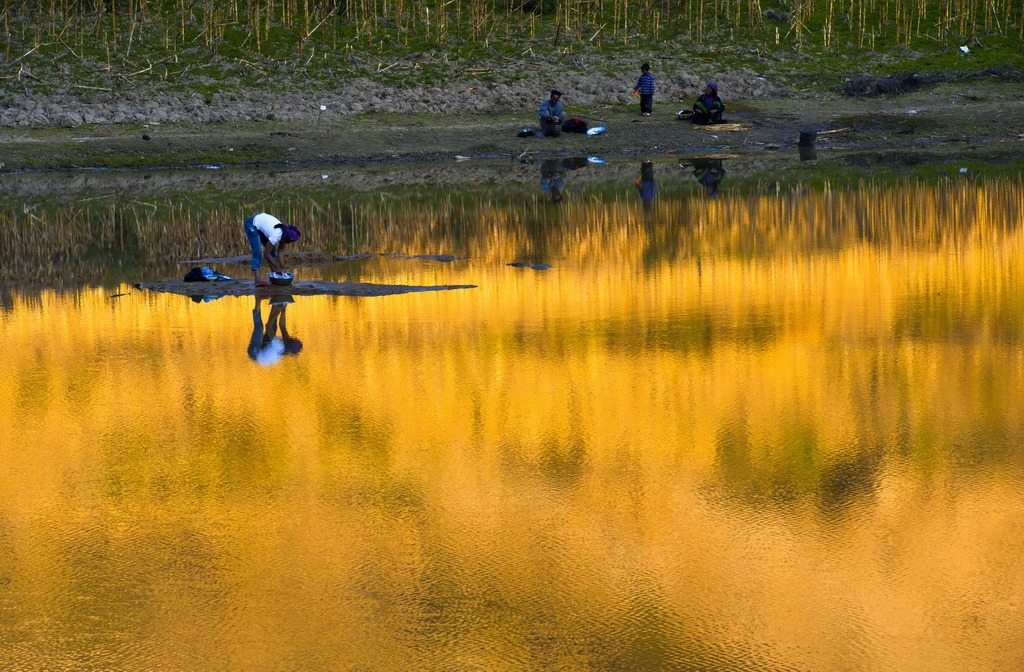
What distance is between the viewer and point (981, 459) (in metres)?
9.45

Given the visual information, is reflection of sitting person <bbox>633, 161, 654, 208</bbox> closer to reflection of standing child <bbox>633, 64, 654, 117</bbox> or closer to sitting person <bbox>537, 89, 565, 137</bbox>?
Result: sitting person <bbox>537, 89, 565, 137</bbox>

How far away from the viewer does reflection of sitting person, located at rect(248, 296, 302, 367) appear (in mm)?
13508


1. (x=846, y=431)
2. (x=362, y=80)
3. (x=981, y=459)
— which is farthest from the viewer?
(x=362, y=80)

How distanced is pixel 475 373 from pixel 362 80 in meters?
35.8

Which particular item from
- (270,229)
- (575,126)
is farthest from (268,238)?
(575,126)

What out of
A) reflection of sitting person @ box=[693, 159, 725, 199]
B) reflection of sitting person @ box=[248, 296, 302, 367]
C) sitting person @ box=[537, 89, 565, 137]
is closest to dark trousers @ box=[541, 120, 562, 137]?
sitting person @ box=[537, 89, 565, 137]

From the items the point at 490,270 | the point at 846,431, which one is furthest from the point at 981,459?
the point at 490,270

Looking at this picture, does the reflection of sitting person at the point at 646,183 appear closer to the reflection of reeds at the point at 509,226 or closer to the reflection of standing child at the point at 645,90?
the reflection of reeds at the point at 509,226

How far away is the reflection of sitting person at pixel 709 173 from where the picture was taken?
29872 millimetres

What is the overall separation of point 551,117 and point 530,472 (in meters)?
33.0

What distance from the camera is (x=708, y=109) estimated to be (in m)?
43.4

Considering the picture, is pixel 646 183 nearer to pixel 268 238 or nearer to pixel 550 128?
pixel 550 128

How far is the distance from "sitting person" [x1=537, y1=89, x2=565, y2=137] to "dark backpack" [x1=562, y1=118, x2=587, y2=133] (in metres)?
0.52

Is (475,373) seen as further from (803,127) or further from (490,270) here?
(803,127)
